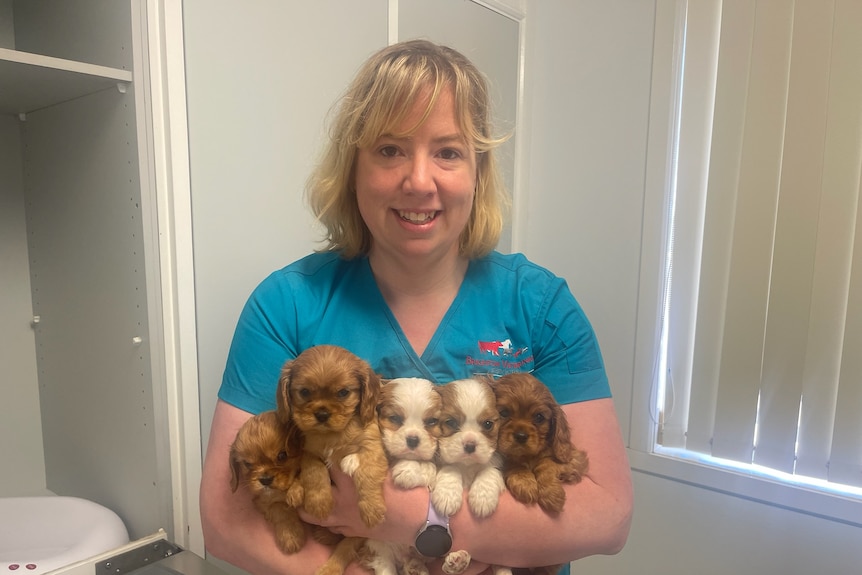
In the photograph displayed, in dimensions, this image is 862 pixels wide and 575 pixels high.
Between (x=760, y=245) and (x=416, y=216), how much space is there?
1.10 m

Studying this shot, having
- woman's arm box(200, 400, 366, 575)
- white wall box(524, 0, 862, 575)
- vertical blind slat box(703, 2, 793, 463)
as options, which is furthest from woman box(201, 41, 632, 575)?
white wall box(524, 0, 862, 575)

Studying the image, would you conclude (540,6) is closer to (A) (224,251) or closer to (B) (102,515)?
(A) (224,251)

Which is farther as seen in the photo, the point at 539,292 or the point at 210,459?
the point at 539,292

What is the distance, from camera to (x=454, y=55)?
887mm

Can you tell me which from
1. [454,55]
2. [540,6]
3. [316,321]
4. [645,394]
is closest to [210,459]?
[316,321]

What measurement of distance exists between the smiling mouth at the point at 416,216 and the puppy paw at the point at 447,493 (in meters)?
0.36

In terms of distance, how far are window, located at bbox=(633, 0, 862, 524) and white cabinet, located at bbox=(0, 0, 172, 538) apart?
1375 millimetres

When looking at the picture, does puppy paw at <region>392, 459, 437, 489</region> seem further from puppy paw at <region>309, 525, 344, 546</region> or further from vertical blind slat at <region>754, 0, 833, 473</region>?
vertical blind slat at <region>754, 0, 833, 473</region>

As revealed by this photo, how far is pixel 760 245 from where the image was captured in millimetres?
1500

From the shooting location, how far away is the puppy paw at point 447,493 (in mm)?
716

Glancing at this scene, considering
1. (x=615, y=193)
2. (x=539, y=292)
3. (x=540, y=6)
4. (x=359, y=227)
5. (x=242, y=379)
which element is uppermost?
(x=540, y=6)

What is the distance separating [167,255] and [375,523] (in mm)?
728

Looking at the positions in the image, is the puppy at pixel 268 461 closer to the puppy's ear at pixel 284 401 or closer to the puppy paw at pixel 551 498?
the puppy's ear at pixel 284 401

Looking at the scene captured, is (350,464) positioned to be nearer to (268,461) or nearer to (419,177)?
(268,461)
